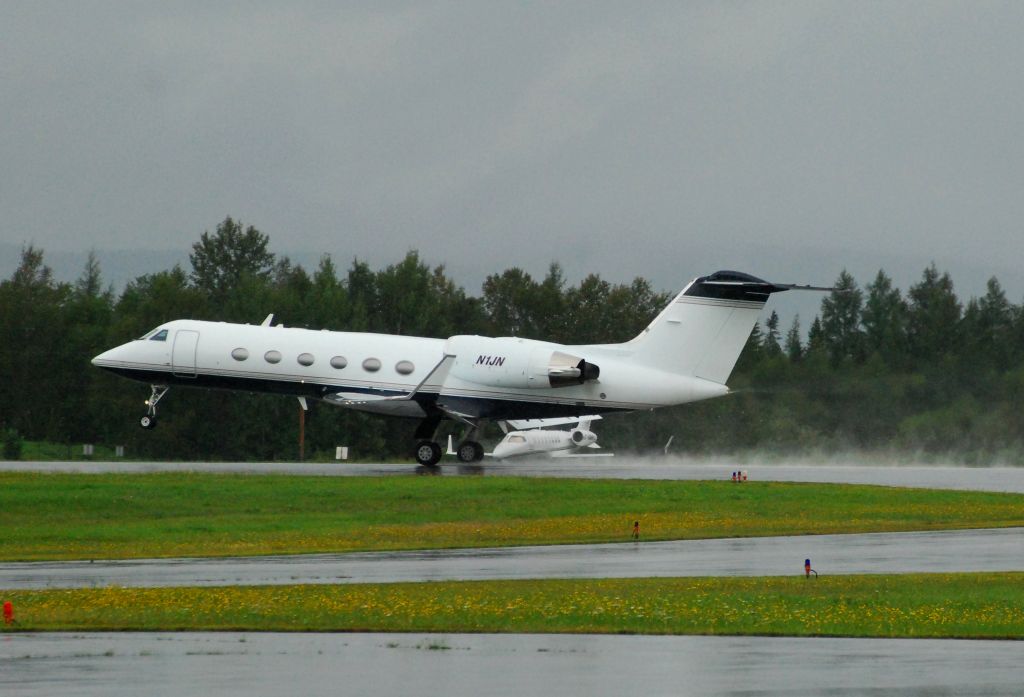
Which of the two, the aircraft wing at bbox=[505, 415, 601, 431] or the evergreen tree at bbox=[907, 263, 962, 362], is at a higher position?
the evergreen tree at bbox=[907, 263, 962, 362]

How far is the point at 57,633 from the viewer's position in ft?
52.3

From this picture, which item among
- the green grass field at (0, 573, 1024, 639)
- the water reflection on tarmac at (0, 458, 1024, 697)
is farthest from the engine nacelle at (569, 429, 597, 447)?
the green grass field at (0, 573, 1024, 639)

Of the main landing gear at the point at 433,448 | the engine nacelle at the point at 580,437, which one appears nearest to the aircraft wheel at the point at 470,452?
the main landing gear at the point at 433,448

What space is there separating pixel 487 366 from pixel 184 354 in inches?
365

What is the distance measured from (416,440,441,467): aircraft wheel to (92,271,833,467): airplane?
0.03 meters

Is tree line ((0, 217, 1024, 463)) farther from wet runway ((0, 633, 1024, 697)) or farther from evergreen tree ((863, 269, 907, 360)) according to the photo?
wet runway ((0, 633, 1024, 697))

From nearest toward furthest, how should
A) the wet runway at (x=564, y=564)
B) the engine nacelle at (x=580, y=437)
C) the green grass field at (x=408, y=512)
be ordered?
the wet runway at (x=564, y=564), the green grass field at (x=408, y=512), the engine nacelle at (x=580, y=437)

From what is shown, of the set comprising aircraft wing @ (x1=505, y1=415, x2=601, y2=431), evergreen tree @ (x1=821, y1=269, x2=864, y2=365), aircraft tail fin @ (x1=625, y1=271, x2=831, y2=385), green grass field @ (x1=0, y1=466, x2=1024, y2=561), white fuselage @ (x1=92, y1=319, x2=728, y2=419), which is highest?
evergreen tree @ (x1=821, y1=269, x2=864, y2=365)

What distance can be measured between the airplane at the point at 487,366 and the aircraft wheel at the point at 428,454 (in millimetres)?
30

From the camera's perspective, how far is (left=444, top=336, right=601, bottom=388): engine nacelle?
43656 millimetres

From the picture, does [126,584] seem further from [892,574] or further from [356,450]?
[356,450]

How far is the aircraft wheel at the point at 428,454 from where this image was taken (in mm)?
44906

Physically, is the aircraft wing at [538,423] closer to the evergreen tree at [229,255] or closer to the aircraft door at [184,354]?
the aircraft door at [184,354]

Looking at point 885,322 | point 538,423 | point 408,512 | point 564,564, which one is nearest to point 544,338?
point 885,322
